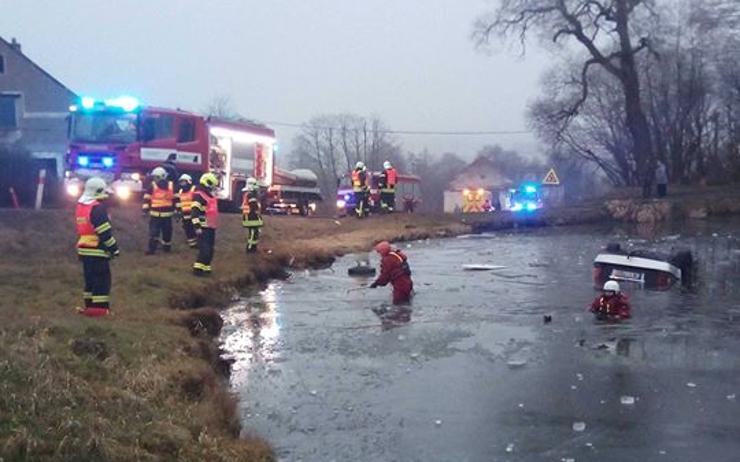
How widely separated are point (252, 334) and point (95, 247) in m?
2.69

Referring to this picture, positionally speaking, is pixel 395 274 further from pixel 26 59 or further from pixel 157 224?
pixel 26 59

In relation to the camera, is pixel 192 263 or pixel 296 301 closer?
pixel 296 301

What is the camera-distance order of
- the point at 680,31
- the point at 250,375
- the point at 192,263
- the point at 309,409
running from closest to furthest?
the point at 309,409 < the point at 250,375 < the point at 192,263 < the point at 680,31

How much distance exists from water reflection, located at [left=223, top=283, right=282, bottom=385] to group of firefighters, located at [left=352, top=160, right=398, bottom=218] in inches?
523

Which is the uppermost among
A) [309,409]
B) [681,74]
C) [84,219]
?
[681,74]

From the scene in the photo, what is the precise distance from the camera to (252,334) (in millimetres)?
13117

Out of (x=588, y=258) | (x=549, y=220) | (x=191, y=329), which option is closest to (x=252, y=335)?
(x=191, y=329)

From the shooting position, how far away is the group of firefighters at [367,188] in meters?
29.7

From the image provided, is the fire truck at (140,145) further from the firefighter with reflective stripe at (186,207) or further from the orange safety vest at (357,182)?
the firefighter with reflective stripe at (186,207)

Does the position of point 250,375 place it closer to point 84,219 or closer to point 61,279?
point 84,219

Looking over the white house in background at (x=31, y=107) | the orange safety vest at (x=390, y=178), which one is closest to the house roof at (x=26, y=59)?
the white house in background at (x=31, y=107)

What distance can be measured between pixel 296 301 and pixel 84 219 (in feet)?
17.7

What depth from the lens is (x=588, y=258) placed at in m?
22.6

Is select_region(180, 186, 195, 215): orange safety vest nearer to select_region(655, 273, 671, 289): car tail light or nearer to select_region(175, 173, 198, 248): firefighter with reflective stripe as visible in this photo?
select_region(175, 173, 198, 248): firefighter with reflective stripe
